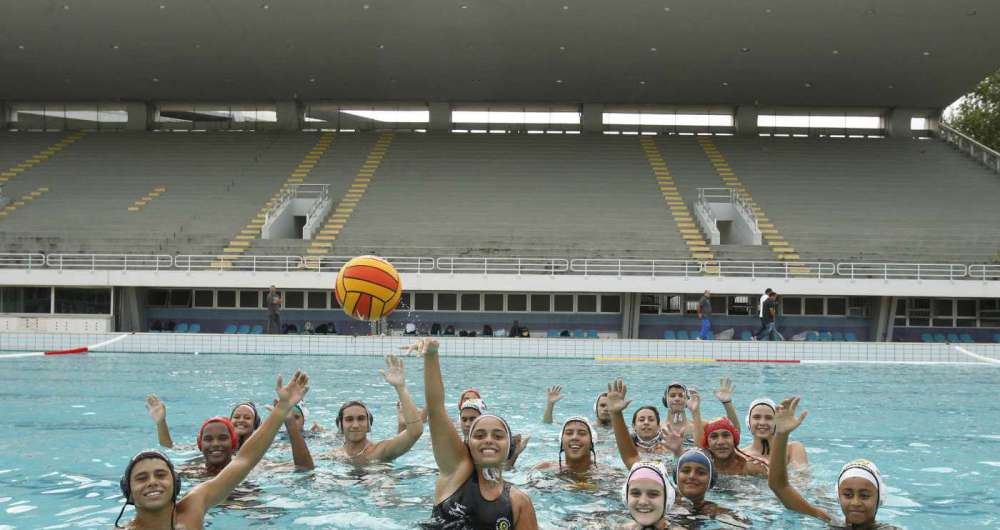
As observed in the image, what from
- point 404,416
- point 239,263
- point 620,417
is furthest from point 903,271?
point 404,416

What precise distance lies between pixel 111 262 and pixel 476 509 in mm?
23900

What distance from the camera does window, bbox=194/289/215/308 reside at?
2783 centimetres

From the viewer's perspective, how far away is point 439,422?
490 cm

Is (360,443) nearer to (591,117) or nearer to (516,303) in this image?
(516,303)

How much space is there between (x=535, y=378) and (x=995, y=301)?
673 inches

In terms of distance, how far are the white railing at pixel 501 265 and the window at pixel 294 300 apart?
14.0ft

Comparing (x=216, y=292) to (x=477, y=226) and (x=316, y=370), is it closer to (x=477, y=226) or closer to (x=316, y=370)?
(x=477, y=226)

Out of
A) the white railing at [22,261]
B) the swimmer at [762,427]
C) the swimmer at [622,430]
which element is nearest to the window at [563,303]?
the white railing at [22,261]

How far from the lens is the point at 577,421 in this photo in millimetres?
7348

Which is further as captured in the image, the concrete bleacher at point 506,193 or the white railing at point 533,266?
the concrete bleacher at point 506,193

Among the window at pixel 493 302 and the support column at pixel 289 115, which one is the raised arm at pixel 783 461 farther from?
the support column at pixel 289 115

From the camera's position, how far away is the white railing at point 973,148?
3544 centimetres

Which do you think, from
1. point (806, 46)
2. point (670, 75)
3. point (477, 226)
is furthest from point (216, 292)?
point (806, 46)

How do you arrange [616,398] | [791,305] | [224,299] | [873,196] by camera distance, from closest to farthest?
[616,398], [791,305], [224,299], [873,196]
